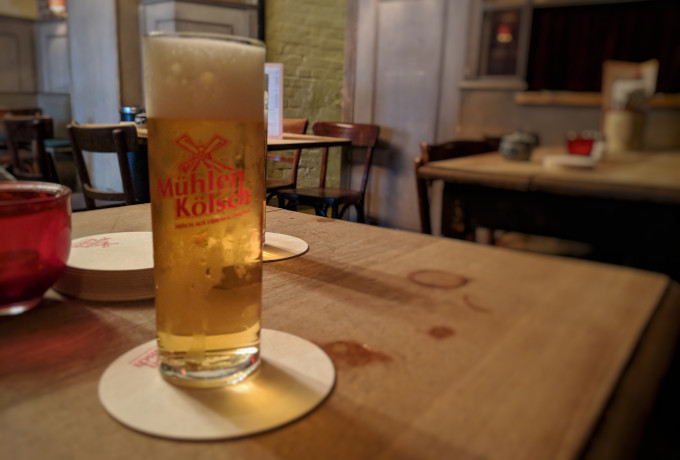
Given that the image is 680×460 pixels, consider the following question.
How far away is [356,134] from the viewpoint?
373 centimetres

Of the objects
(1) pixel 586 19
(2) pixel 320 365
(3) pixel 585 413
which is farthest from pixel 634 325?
(1) pixel 586 19

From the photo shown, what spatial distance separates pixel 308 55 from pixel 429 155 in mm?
3765

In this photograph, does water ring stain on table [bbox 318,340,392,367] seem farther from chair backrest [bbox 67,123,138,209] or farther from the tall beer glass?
chair backrest [bbox 67,123,138,209]

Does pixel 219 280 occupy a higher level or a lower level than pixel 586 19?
lower

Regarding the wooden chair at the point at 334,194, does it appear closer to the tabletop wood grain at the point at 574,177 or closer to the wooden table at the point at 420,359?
the tabletop wood grain at the point at 574,177

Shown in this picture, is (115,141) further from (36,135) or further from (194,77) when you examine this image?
(194,77)

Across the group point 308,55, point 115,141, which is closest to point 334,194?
point 115,141

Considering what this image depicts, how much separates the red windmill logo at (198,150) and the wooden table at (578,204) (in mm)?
1302

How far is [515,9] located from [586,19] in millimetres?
439

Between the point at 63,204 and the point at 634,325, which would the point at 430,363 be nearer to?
the point at 634,325

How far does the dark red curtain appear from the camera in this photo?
3188 millimetres

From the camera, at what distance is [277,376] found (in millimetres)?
414

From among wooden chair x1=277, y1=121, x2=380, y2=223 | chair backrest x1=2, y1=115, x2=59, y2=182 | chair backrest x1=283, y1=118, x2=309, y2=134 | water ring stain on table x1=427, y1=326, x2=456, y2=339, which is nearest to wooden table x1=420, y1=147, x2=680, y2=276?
water ring stain on table x1=427, y1=326, x2=456, y2=339

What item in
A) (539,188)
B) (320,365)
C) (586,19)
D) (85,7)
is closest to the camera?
(320,365)
